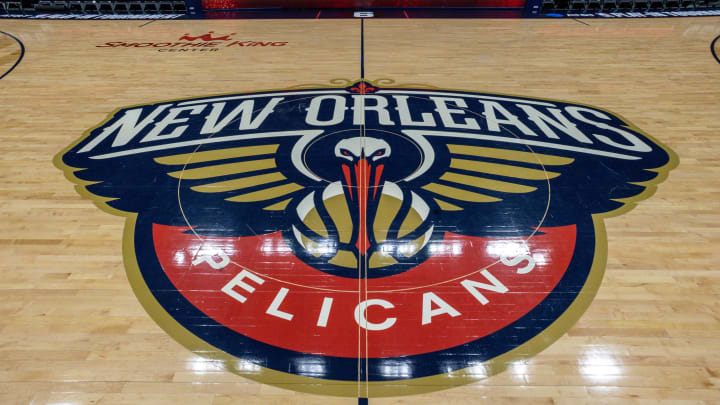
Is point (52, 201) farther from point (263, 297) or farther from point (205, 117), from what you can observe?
point (263, 297)

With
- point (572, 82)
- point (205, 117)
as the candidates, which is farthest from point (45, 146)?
point (572, 82)

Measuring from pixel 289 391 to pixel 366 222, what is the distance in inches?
55.5

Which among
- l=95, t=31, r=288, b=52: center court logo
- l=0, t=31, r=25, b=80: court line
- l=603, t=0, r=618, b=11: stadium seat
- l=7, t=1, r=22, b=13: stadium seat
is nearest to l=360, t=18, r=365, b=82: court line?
l=95, t=31, r=288, b=52: center court logo

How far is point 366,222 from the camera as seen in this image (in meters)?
3.07

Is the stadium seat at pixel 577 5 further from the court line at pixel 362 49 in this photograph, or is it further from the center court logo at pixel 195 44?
the center court logo at pixel 195 44

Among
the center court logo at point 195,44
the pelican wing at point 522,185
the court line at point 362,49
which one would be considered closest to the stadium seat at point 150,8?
the center court logo at point 195,44

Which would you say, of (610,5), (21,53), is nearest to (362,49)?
(21,53)

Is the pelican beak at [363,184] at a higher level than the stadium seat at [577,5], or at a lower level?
lower

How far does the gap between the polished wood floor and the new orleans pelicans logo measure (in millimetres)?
136

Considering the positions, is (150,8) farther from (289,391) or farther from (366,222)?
(289,391)

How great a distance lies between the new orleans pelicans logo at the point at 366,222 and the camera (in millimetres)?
2223

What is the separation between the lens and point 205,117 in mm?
4621

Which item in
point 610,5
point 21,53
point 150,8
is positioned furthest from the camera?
point 150,8

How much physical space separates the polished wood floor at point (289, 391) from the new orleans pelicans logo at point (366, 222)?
5.4 inches
